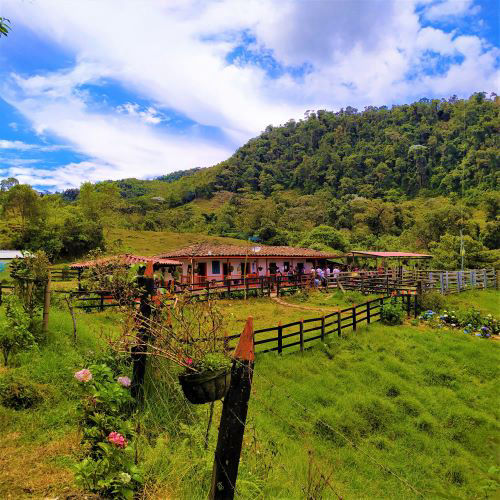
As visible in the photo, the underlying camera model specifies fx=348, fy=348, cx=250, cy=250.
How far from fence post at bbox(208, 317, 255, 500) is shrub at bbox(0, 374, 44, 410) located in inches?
141

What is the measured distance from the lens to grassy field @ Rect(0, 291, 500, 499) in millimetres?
3557

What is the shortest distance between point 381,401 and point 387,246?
4340 centimetres

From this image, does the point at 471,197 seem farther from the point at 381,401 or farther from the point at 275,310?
the point at 381,401

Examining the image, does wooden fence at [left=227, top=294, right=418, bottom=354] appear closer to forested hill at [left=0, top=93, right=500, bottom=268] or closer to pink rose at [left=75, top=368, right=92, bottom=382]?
pink rose at [left=75, top=368, right=92, bottom=382]

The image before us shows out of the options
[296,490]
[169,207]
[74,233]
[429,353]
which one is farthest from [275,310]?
[169,207]

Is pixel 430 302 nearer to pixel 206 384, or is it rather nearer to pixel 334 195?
pixel 206 384

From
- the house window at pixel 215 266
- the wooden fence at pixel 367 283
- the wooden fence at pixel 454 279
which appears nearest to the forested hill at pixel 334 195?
the wooden fence at pixel 454 279

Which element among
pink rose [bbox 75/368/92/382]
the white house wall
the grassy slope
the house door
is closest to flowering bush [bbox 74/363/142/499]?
pink rose [bbox 75/368/92/382]

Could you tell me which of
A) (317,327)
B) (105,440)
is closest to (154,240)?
(317,327)

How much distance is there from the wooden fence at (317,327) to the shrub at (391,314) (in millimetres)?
215

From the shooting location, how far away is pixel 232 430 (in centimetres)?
258

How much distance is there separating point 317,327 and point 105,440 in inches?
348

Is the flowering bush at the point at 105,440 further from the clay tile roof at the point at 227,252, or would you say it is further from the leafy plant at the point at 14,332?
the clay tile roof at the point at 227,252

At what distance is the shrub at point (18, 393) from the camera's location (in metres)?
4.76
